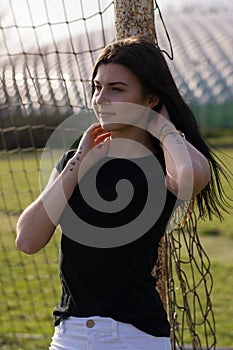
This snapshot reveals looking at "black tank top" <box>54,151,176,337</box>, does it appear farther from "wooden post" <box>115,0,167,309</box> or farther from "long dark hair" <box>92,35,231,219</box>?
"wooden post" <box>115,0,167,309</box>

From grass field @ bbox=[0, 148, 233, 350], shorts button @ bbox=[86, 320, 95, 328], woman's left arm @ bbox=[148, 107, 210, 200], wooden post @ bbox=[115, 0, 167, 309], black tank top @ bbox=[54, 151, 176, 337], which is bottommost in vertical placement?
grass field @ bbox=[0, 148, 233, 350]

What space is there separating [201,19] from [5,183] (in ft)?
150

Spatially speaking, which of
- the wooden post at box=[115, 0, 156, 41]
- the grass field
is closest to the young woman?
the wooden post at box=[115, 0, 156, 41]

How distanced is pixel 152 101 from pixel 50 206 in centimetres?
47

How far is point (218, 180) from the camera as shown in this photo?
311 cm

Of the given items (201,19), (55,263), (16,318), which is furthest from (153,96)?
(201,19)

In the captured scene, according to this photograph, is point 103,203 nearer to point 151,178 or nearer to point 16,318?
point 151,178

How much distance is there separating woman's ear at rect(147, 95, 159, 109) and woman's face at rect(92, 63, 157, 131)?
0.11ft

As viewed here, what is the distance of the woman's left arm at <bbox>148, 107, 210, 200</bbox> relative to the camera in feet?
9.10

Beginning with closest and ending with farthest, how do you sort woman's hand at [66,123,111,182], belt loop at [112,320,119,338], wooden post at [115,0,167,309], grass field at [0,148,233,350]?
belt loop at [112,320,119,338] → woman's hand at [66,123,111,182] → wooden post at [115,0,167,309] → grass field at [0,148,233,350]

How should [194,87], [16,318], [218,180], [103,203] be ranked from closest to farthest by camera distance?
[103,203] < [218,180] < [16,318] < [194,87]

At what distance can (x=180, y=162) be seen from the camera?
278cm

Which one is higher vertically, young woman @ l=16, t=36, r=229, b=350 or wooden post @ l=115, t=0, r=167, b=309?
wooden post @ l=115, t=0, r=167, b=309

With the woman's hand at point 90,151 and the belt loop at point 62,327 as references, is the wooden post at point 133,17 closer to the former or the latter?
the woman's hand at point 90,151
